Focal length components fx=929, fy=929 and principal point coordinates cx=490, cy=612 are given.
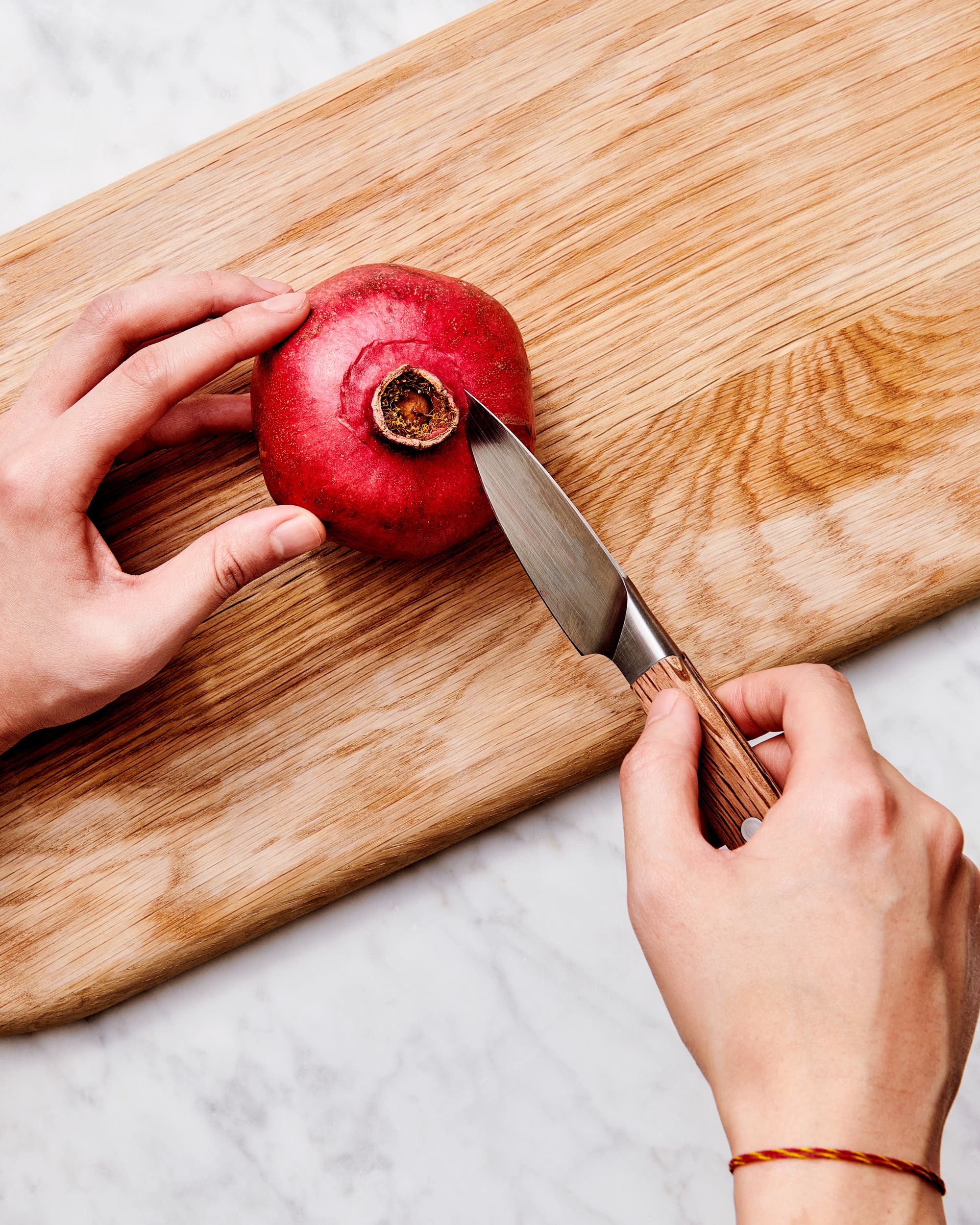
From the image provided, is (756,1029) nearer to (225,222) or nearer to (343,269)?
(343,269)

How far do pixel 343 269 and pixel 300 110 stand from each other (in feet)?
0.73

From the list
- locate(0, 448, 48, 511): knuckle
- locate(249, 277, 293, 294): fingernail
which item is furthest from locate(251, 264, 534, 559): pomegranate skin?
locate(0, 448, 48, 511): knuckle

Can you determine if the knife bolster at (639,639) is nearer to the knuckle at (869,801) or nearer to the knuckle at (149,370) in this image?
the knuckle at (869,801)

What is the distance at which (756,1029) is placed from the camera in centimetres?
80

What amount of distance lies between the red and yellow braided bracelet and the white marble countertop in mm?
540

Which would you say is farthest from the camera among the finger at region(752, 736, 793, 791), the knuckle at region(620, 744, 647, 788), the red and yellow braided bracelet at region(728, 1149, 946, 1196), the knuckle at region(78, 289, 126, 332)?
the knuckle at region(78, 289, 126, 332)

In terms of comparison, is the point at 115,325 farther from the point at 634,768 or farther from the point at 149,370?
the point at 634,768

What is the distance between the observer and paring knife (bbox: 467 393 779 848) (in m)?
0.89

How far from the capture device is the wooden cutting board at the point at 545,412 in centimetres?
123

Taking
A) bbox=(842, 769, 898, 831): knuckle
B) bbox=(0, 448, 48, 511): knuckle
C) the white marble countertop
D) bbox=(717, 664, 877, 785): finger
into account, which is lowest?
the white marble countertop

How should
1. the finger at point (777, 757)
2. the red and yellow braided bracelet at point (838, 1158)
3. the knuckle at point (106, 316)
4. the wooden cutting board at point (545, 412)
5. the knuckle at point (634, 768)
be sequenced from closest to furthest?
the red and yellow braided bracelet at point (838, 1158)
the knuckle at point (634, 768)
the finger at point (777, 757)
the knuckle at point (106, 316)
the wooden cutting board at point (545, 412)

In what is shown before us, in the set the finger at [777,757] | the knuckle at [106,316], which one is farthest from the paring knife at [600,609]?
the knuckle at [106,316]

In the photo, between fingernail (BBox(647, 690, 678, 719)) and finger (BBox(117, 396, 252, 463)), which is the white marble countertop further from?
finger (BBox(117, 396, 252, 463))

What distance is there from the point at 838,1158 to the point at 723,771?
33 cm
